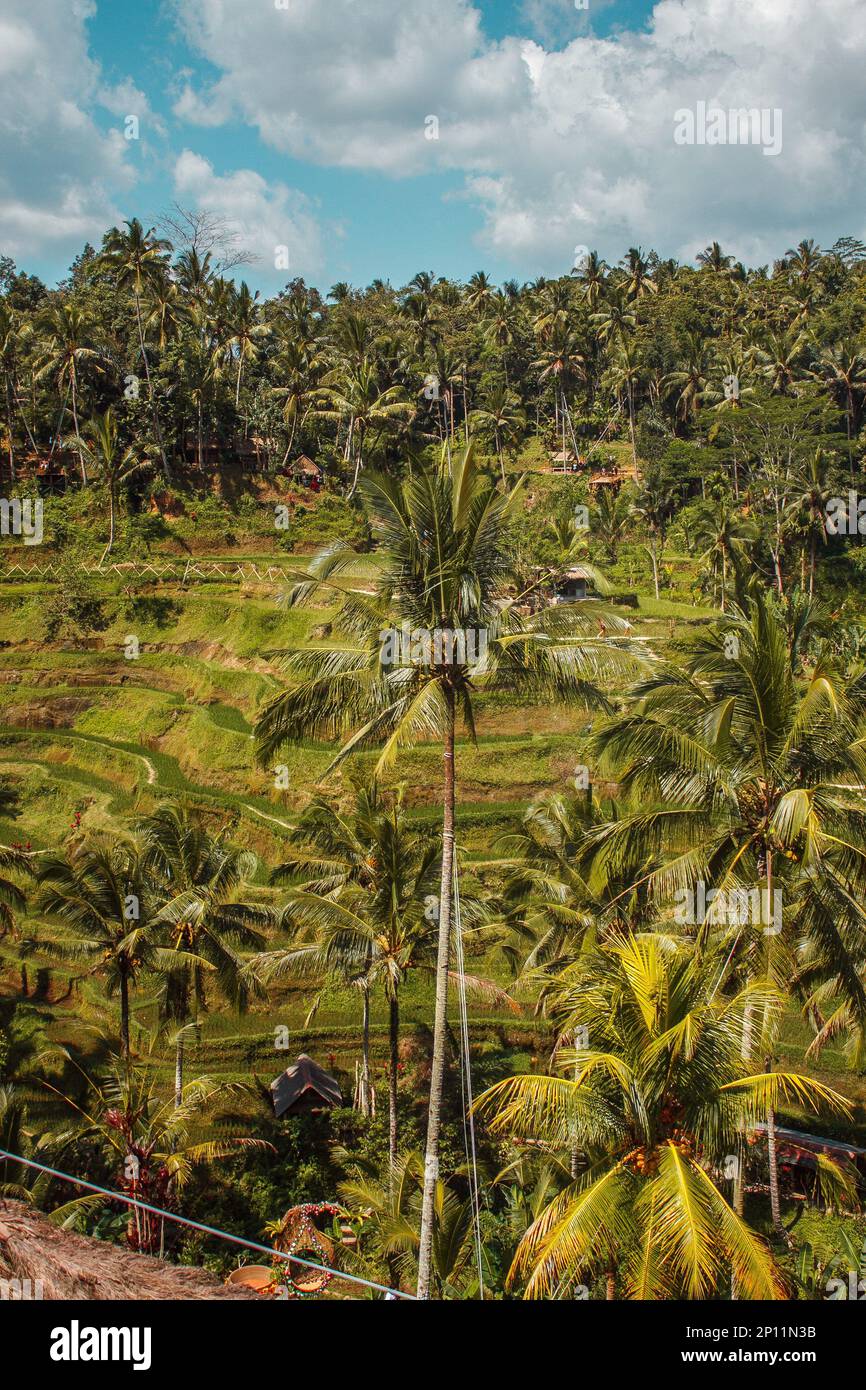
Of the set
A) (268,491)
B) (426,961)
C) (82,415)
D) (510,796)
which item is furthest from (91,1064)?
(82,415)

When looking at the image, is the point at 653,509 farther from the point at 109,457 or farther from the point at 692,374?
the point at 109,457

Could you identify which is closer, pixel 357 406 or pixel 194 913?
pixel 194 913

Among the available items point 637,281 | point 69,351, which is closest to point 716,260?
point 637,281

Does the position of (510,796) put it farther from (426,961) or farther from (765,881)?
(765,881)

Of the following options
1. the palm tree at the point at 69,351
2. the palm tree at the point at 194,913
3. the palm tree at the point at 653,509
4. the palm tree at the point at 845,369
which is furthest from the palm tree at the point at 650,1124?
the palm tree at the point at 845,369

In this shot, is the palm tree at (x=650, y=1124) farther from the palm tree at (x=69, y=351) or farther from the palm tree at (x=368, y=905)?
the palm tree at (x=69, y=351)

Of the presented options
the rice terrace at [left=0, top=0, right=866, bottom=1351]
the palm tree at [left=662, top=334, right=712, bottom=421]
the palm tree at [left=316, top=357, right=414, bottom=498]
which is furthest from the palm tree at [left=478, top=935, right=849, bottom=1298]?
the palm tree at [left=662, top=334, right=712, bottom=421]

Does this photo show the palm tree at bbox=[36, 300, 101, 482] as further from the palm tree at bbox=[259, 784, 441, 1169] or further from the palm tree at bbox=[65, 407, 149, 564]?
the palm tree at bbox=[259, 784, 441, 1169]
